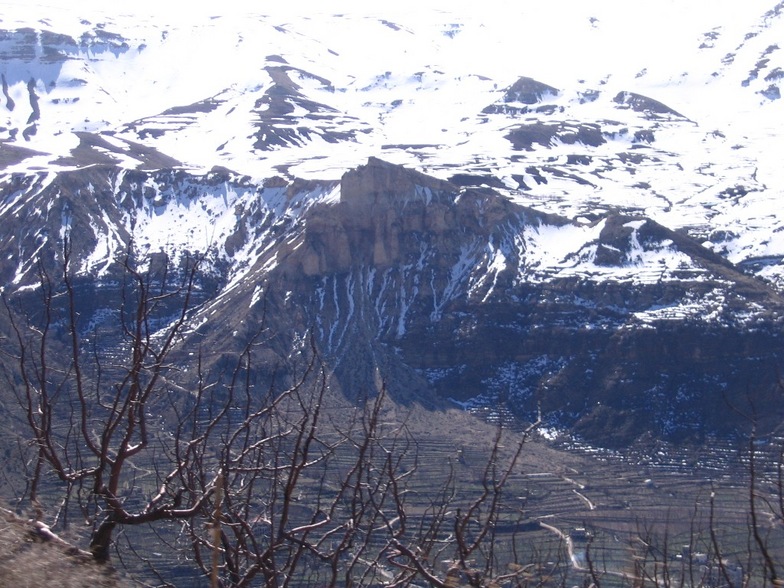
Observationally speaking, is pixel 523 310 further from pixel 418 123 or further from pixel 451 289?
pixel 418 123

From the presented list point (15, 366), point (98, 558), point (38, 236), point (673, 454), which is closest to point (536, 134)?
point (38, 236)

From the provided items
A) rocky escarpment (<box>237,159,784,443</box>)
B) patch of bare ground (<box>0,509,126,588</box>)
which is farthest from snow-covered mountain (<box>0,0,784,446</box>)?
patch of bare ground (<box>0,509,126,588</box>)

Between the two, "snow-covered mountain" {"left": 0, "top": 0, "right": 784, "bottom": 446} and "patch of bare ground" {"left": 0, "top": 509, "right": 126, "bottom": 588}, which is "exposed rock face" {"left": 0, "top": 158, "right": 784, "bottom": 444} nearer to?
"snow-covered mountain" {"left": 0, "top": 0, "right": 784, "bottom": 446}

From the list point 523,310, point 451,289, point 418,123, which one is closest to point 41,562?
point 523,310

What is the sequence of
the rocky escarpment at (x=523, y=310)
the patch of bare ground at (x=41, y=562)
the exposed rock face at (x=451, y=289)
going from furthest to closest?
1. the exposed rock face at (x=451, y=289)
2. the rocky escarpment at (x=523, y=310)
3. the patch of bare ground at (x=41, y=562)

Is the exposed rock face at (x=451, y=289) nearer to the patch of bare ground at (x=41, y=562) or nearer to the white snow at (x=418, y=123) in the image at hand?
the white snow at (x=418, y=123)

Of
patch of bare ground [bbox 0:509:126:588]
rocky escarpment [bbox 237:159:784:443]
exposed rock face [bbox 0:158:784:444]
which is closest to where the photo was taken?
patch of bare ground [bbox 0:509:126:588]

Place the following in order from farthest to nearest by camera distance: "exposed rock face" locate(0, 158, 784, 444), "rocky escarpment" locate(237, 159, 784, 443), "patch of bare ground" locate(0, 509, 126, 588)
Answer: "exposed rock face" locate(0, 158, 784, 444) → "rocky escarpment" locate(237, 159, 784, 443) → "patch of bare ground" locate(0, 509, 126, 588)

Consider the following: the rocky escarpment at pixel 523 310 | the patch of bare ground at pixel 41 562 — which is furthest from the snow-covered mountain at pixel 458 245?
the patch of bare ground at pixel 41 562

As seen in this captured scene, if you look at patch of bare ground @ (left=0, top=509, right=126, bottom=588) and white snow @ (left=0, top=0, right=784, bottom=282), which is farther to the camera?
white snow @ (left=0, top=0, right=784, bottom=282)
